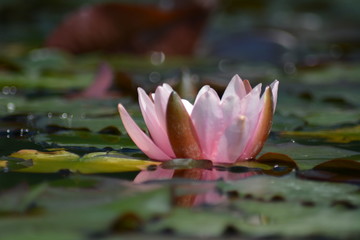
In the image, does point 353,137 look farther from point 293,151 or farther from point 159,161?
point 159,161

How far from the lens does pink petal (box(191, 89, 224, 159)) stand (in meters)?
1.27

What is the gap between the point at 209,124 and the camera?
1.29m

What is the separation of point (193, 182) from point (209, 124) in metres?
0.15

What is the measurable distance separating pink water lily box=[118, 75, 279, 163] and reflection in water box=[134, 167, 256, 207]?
53 mm

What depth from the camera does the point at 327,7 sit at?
8570 millimetres

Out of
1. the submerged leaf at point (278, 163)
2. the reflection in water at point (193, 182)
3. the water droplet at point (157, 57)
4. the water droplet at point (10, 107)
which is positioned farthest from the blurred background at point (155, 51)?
the reflection in water at point (193, 182)

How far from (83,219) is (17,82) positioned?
6.06 feet

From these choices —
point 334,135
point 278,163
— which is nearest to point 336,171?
point 278,163

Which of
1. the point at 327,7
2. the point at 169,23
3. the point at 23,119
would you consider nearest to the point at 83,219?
the point at 23,119

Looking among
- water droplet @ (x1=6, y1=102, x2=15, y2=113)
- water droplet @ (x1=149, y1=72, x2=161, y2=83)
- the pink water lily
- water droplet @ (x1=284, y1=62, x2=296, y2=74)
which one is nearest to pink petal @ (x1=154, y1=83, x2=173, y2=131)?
the pink water lily

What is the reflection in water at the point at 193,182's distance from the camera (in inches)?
41.8

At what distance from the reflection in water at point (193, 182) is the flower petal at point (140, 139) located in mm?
61

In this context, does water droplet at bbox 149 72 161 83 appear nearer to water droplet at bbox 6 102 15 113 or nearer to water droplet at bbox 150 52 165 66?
water droplet at bbox 150 52 165 66

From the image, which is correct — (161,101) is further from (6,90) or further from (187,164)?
(6,90)
